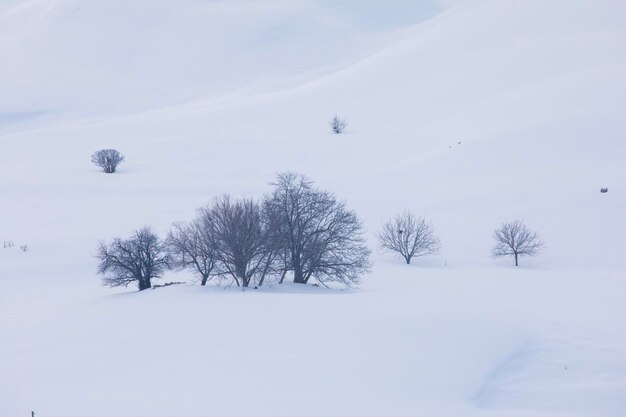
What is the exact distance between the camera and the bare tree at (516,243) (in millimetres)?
33156

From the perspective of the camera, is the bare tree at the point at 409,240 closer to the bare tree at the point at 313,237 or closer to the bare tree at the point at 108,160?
the bare tree at the point at 313,237

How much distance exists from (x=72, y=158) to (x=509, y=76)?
39.6 m

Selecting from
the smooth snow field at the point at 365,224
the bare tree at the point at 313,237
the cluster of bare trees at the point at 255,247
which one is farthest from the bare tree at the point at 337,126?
the bare tree at the point at 313,237

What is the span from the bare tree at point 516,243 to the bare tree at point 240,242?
1374cm

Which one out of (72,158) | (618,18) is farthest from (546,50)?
(72,158)

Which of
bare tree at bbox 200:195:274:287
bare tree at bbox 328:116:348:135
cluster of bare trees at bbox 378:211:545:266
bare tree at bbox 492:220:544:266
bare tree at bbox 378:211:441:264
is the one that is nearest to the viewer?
bare tree at bbox 200:195:274:287

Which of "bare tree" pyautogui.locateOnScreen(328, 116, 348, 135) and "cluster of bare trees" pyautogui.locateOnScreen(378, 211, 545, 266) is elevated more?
"bare tree" pyautogui.locateOnScreen(328, 116, 348, 135)

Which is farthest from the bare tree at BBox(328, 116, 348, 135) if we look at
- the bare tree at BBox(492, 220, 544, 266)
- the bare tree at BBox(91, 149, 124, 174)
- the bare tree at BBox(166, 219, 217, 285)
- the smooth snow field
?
the bare tree at BBox(166, 219, 217, 285)

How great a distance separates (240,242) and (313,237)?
3.51 meters

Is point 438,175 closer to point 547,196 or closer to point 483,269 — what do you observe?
point 547,196

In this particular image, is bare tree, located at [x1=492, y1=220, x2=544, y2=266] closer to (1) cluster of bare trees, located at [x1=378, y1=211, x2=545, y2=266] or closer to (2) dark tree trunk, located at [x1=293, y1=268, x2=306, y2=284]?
(1) cluster of bare trees, located at [x1=378, y1=211, x2=545, y2=266]

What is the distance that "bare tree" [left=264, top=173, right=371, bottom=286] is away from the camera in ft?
80.6

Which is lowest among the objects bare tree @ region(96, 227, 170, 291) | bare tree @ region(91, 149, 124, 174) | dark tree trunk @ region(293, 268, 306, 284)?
dark tree trunk @ region(293, 268, 306, 284)

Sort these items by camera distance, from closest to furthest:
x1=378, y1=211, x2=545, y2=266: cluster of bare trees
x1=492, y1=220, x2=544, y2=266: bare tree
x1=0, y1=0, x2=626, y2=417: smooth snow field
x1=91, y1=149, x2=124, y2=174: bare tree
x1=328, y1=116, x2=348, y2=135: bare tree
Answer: x1=0, y1=0, x2=626, y2=417: smooth snow field → x1=492, y1=220, x2=544, y2=266: bare tree → x1=378, y1=211, x2=545, y2=266: cluster of bare trees → x1=91, y1=149, x2=124, y2=174: bare tree → x1=328, y1=116, x2=348, y2=135: bare tree
